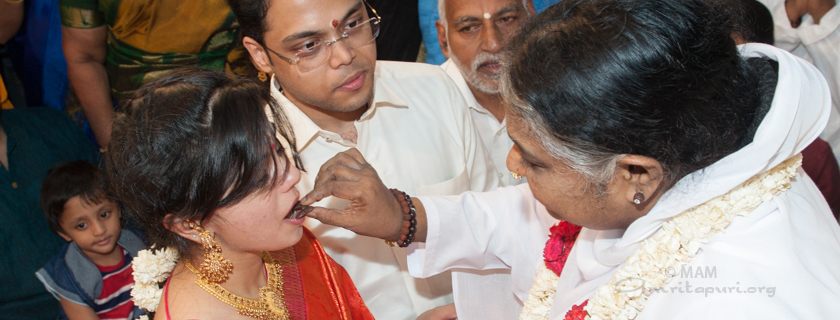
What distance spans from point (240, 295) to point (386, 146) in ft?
3.05

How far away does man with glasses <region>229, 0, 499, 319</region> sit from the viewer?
222 centimetres

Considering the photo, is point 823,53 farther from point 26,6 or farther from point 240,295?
point 26,6

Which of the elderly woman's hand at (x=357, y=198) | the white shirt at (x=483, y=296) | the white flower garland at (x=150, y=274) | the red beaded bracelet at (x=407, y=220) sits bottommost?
the white shirt at (x=483, y=296)

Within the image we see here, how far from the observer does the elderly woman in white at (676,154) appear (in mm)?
1337

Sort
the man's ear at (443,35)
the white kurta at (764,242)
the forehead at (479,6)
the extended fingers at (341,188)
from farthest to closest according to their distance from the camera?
the man's ear at (443,35) → the forehead at (479,6) → the extended fingers at (341,188) → the white kurta at (764,242)

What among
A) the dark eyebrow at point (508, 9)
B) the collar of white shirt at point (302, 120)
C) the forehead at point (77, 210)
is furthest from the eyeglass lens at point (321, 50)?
the forehead at point (77, 210)

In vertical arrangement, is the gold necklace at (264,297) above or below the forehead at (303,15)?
below

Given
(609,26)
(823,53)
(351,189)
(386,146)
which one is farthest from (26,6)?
(823,53)

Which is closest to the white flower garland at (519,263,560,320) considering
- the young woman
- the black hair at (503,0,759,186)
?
the black hair at (503,0,759,186)

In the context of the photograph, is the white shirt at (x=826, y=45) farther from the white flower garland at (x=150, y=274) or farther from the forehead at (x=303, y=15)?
the white flower garland at (x=150, y=274)

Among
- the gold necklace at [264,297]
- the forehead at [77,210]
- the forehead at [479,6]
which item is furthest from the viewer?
the forehead at [77,210]

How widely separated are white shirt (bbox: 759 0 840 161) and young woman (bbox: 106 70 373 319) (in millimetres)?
3682

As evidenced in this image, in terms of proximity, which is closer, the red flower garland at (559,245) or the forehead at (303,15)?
the red flower garland at (559,245)

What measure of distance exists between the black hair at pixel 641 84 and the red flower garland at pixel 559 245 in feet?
2.07
